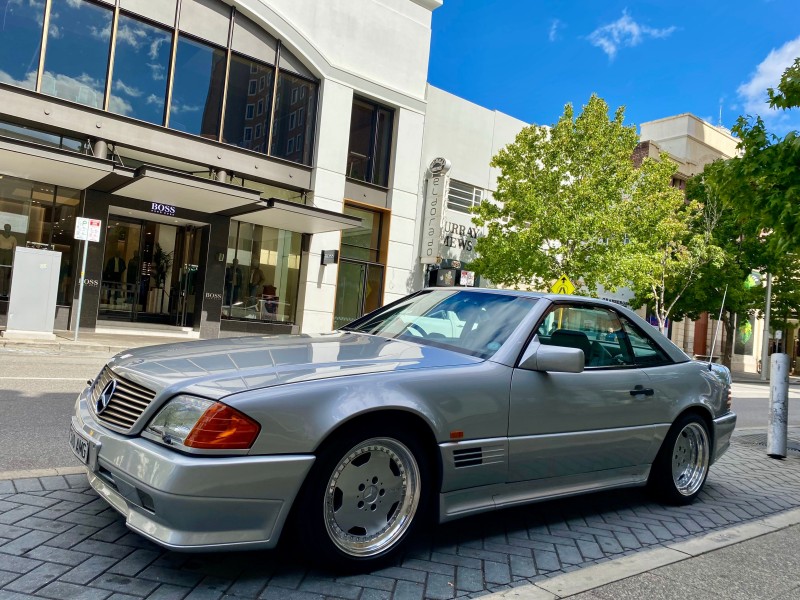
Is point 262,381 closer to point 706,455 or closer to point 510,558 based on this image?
point 510,558

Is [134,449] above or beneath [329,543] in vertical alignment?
above

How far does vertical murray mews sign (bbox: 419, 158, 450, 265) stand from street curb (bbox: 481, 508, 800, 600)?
62.5ft

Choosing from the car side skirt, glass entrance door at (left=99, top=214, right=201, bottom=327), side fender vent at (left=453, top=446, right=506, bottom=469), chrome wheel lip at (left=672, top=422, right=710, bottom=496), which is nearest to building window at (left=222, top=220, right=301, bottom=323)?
glass entrance door at (left=99, top=214, right=201, bottom=327)

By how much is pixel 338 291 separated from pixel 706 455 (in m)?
17.6

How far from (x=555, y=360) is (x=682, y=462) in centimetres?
202

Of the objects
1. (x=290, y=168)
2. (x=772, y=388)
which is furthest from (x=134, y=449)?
(x=290, y=168)

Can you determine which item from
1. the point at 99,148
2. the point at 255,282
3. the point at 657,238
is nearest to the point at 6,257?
the point at 99,148

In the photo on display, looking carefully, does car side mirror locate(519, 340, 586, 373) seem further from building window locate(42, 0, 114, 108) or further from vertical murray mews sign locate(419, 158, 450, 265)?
vertical murray mews sign locate(419, 158, 450, 265)

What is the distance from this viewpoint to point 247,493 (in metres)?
2.65

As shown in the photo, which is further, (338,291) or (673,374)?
(338,291)

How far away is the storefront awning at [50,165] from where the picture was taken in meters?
13.4

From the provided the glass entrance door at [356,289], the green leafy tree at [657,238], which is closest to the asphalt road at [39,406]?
the glass entrance door at [356,289]

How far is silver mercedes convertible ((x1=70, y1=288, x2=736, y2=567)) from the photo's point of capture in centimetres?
266

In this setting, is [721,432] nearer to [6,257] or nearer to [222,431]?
[222,431]
